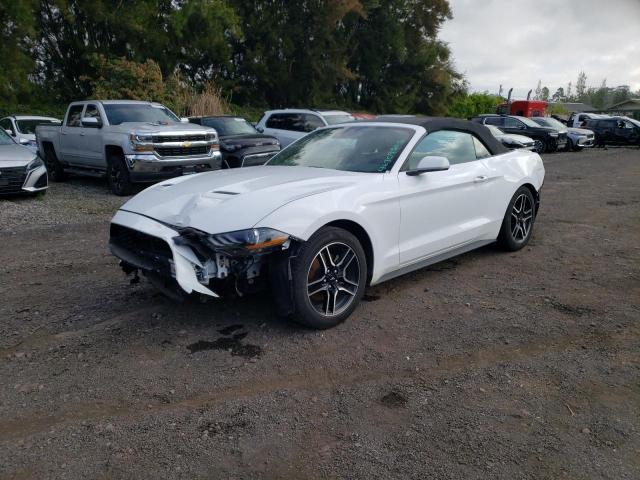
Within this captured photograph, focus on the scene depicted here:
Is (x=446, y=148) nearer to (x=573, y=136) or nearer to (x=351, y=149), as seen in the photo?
(x=351, y=149)

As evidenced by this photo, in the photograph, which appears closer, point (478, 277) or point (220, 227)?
point (220, 227)

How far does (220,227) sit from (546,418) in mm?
2255

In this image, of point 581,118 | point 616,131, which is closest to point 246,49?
point 581,118

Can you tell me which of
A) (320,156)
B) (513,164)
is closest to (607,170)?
(513,164)

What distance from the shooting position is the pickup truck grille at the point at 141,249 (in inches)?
145

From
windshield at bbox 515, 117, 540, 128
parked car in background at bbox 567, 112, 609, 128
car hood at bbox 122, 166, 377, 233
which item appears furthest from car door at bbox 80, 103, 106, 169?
parked car in background at bbox 567, 112, 609, 128

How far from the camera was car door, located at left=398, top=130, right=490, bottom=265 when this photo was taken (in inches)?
175

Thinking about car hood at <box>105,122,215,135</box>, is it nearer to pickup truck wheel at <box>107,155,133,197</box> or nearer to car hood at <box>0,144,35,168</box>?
pickup truck wheel at <box>107,155,133,197</box>

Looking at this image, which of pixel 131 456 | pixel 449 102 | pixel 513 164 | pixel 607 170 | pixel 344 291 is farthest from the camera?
pixel 449 102

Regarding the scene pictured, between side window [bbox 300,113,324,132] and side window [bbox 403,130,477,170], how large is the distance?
846 centimetres

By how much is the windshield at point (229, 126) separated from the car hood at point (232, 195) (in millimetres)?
8596

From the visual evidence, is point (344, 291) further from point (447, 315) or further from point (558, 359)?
point (558, 359)

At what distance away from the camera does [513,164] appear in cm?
575

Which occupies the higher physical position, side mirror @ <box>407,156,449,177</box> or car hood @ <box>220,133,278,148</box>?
side mirror @ <box>407,156,449,177</box>
